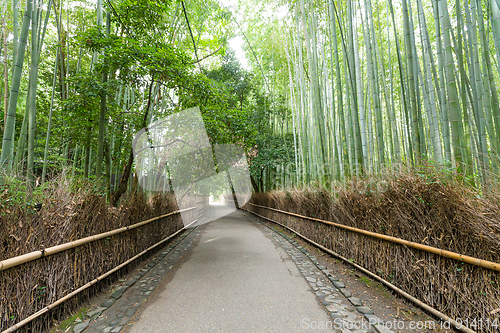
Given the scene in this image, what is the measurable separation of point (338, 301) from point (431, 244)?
37.1 inches

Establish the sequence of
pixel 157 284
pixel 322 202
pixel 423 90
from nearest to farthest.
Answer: pixel 157 284, pixel 423 90, pixel 322 202

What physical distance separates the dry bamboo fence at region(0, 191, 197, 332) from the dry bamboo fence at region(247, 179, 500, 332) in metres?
2.72

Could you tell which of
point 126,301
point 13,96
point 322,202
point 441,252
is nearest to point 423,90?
point 322,202

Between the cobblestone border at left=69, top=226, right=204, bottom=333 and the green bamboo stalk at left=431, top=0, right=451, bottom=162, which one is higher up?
the green bamboo stalk at left=431, top=0, right=451, bottom=162

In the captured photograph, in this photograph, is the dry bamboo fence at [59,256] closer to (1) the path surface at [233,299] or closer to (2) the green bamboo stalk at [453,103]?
(1) the path surface at [233,299]

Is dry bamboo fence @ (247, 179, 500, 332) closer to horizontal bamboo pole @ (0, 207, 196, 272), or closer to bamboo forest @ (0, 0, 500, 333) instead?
bamboo forest @ (0, 0, 500, 333)

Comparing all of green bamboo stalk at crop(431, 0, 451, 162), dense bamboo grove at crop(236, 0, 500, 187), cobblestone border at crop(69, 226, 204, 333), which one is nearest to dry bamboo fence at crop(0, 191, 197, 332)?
cobblestone border at crop(69, 226, 204, 333)

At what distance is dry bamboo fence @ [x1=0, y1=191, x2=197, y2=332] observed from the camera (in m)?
1.53

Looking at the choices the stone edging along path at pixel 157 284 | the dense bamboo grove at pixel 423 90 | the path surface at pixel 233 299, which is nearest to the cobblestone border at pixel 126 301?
Result: the stone edging along path at pixel 157 284

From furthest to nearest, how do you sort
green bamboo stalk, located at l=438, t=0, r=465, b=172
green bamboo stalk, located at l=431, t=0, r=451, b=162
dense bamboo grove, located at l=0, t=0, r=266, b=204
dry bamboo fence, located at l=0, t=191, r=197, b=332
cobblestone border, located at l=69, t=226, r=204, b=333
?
dense bamboo grove, located at l=0, t=0, r=266, b=204 < green bamboo stalk, located at l=431, t=0, r=451, b=162 < green bamboo stalk, located at l=438, t=0, r=465, b=172 < cobblestone border, located at l=69, t=226, r=204, b=333 < dry bamboo fence, located at l=0, t=191, r=197, b=332

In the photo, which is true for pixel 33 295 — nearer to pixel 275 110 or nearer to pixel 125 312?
pixel 125 312

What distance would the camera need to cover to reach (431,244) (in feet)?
6.16

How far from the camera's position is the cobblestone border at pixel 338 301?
6.07ft

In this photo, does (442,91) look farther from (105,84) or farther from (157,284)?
(105,84)
